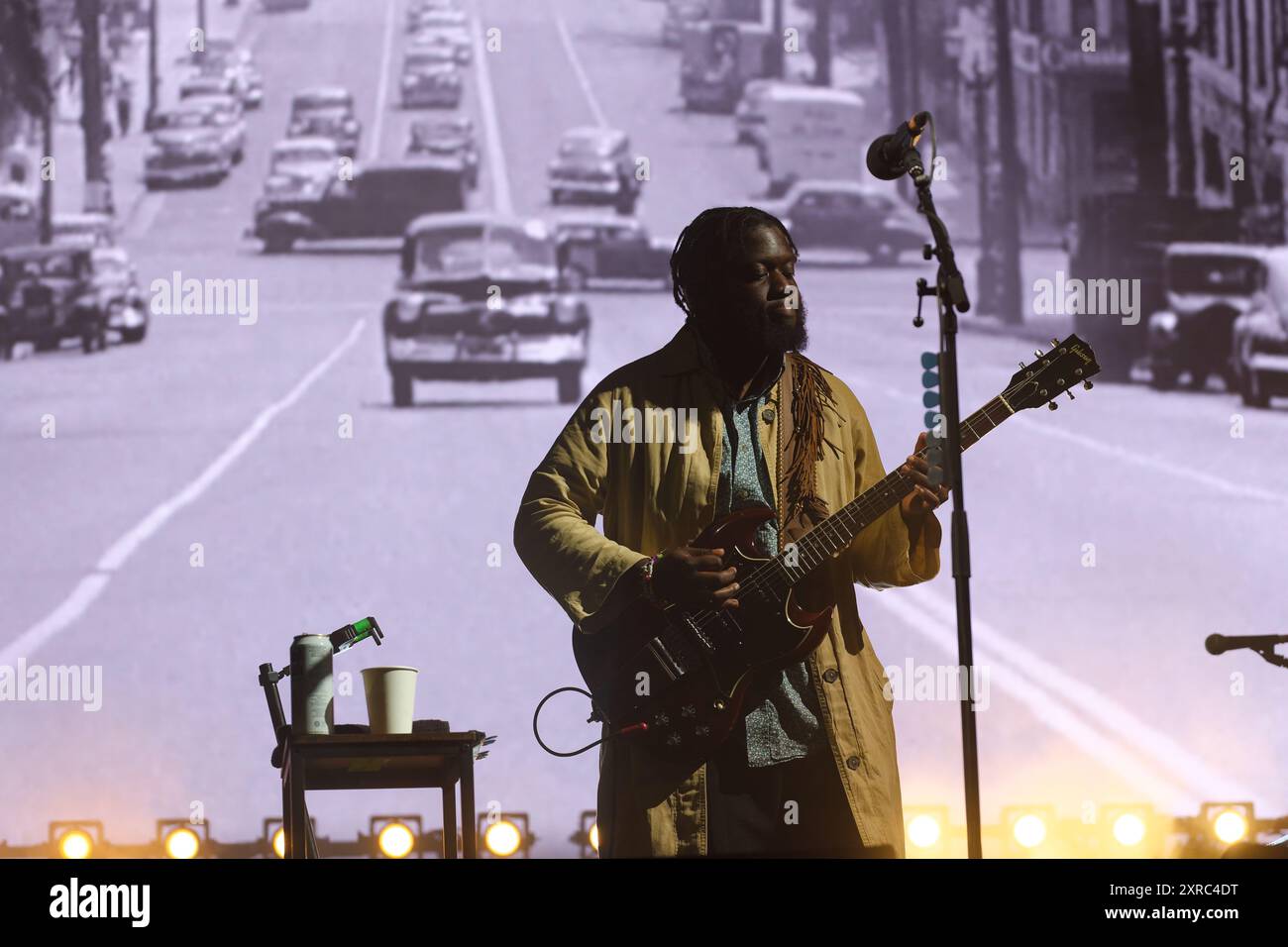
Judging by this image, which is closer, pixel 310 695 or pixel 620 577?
pixel 620 577

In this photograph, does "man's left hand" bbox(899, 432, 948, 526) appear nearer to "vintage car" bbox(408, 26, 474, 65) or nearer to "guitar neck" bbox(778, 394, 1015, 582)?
"guitar neck" bbox(778, 394, 1015, 582)

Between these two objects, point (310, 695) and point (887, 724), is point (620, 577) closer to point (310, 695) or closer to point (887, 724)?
point (887, 724)

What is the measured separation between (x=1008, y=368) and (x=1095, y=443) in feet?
1.22

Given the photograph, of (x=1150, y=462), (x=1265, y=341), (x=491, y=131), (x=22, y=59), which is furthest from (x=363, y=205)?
(x=1265, y=341)

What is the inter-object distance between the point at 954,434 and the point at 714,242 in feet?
1.58

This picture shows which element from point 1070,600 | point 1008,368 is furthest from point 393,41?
point 1070,600

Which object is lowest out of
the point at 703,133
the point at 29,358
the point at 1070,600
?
the point at 1070,600

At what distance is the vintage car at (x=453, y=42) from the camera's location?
5785 millimetres

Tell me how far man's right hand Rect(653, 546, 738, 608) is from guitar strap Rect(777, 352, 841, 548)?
0.21 meters

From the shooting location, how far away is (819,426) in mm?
3029

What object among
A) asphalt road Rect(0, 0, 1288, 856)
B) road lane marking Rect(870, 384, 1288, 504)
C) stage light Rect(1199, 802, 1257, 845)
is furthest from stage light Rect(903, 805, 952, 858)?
road lane marking Rect(870, 384, 1288, 504)

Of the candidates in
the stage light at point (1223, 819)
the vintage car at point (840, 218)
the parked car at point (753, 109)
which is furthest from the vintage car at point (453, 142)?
the stage light at point (1223, 819)

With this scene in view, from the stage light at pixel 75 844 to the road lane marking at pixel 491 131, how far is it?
2156 mm
